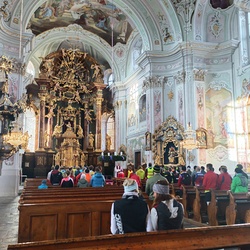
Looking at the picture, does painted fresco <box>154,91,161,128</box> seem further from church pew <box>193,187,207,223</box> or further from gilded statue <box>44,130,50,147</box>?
gilded statue <box>44,130,50,147</box>

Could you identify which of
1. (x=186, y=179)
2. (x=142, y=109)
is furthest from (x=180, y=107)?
(x=186, y=179)

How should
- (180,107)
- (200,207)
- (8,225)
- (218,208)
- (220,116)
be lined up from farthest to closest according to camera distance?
(180,107) → (220,116) → (200,207) → (8,225) → (218,208)

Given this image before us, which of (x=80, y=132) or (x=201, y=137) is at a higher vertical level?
(x=80, y=132)

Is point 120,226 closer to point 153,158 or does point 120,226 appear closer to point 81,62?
point 153,158

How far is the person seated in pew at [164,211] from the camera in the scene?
245 cm

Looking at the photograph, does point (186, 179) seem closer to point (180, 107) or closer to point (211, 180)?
point (211, 180)

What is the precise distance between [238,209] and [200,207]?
1.16 metres

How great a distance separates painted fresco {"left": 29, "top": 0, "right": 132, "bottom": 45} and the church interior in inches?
2.7

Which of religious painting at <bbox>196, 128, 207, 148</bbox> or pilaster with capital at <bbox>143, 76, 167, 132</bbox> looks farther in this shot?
pilaster with capital at <bbox>143, 76, 167, 132</bbox>

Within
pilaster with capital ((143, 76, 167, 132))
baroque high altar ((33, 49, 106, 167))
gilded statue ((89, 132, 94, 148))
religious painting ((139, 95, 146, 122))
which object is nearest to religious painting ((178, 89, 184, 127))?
pilaster with capital ((143, 76, 167, 132))

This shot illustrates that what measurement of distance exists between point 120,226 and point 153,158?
11.9 metres

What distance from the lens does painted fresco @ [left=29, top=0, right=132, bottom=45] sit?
57.0 ft

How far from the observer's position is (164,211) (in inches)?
97.0

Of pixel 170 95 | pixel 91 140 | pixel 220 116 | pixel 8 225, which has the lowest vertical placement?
pixel 8 225
